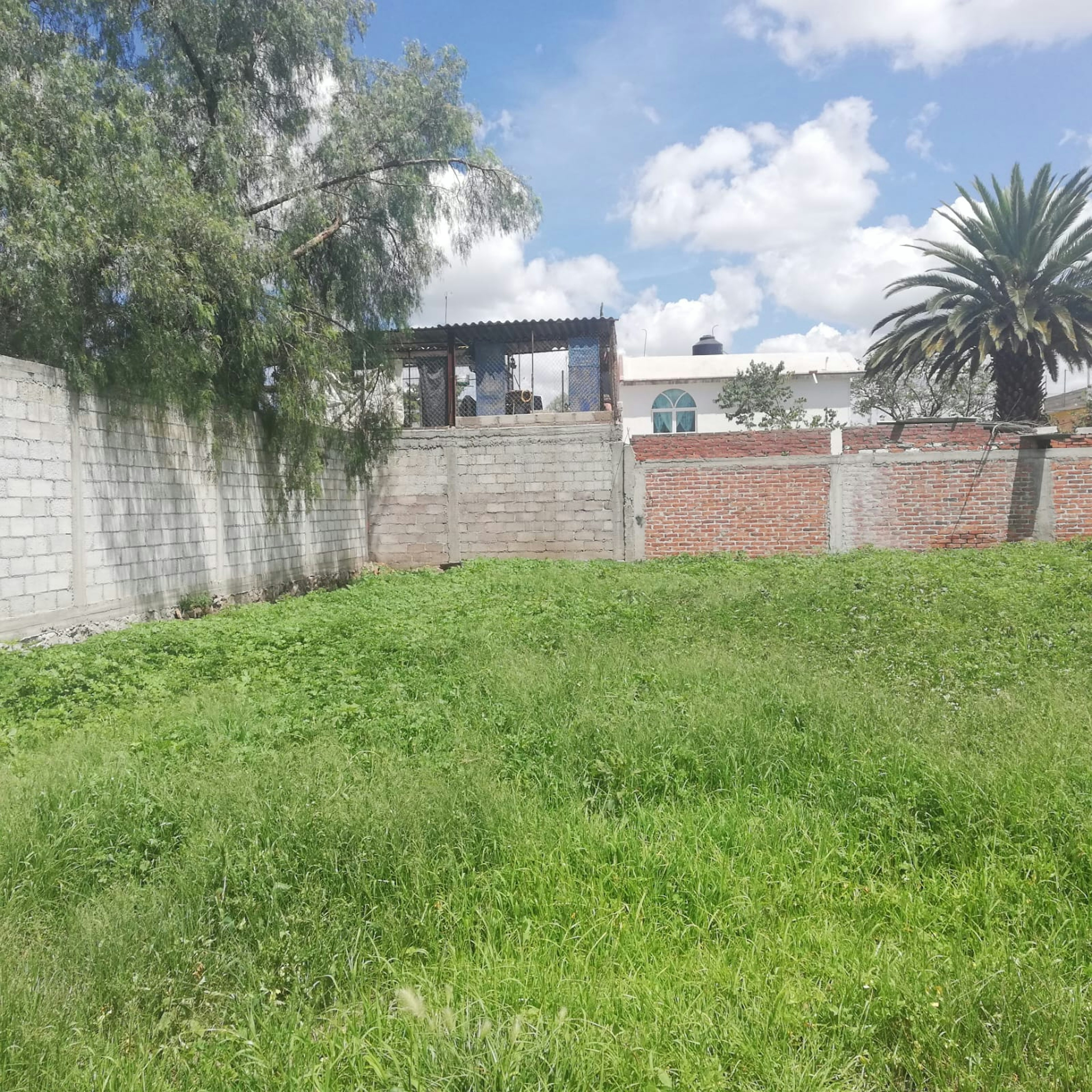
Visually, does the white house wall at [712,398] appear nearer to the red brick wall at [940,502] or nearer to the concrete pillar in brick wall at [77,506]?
the red brick wall at [940,502]

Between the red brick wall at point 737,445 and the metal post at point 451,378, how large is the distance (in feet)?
12.7

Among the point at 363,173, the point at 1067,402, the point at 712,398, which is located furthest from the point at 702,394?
the point at 363,173

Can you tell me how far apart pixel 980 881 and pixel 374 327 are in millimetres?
11313

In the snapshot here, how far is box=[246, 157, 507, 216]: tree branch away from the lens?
10.4 meters


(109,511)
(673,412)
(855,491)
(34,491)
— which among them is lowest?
(855,491)

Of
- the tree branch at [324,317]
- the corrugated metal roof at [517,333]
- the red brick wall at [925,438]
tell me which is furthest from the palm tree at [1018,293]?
the tree branch at [324,317]

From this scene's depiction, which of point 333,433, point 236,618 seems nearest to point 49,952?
point 236,618

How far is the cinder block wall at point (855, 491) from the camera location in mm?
12852

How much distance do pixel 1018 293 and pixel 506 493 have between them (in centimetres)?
1042

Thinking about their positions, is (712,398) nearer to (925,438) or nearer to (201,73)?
(925,438)

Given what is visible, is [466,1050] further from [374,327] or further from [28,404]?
[374,327]

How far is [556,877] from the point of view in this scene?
2.80m

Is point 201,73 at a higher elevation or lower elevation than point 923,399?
higher

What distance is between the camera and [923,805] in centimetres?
323
